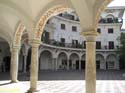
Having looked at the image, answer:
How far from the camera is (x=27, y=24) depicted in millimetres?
11609

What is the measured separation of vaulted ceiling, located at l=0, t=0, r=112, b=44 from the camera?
297 inches

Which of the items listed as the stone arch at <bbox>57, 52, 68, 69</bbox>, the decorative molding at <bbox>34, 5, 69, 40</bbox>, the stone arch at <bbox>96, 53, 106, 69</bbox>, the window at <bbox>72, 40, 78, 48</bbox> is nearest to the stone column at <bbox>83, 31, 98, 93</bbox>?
the decorative molding at <bbox>34, 5, 69, 40</bbox>

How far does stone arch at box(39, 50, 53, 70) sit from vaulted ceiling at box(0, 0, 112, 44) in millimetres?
17502

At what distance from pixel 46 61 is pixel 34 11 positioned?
2506 cm

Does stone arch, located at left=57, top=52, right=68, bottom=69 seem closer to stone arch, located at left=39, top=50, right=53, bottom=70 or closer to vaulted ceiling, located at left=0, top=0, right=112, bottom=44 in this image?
stone arch, located at left=39, top=50, right=53, bottom=70

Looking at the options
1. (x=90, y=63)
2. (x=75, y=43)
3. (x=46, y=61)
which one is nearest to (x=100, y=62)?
(x=75, y=43)

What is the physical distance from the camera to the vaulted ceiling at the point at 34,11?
24.7ft

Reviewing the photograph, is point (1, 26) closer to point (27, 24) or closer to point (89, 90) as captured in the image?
point (27, 24)

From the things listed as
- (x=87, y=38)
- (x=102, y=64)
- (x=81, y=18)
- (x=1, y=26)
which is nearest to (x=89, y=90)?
(x=87, y=38)

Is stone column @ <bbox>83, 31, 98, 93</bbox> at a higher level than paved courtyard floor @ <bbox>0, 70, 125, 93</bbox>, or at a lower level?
higher

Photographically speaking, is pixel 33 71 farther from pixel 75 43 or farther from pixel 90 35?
pixel 75 43

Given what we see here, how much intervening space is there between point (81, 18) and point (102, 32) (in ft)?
119

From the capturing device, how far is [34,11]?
11.5 meters

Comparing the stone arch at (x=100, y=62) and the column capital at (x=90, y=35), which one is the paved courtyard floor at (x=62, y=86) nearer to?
the column capital at (x=90, y=35)
